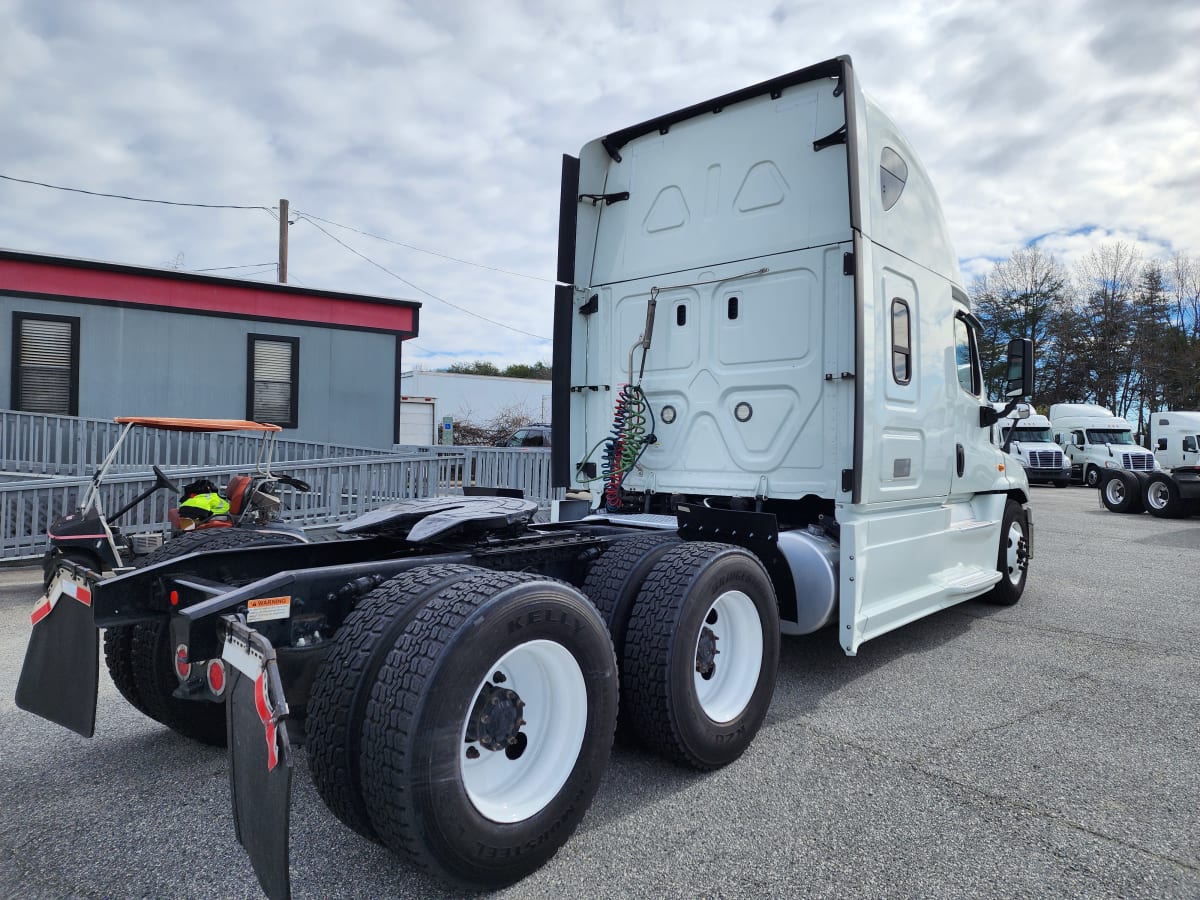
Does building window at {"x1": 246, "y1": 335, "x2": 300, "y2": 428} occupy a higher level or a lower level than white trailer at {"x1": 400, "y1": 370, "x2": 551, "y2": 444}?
lower

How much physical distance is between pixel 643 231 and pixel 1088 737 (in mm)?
3787

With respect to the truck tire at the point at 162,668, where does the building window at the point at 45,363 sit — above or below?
above

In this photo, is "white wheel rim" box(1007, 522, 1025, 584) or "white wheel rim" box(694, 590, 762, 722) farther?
"white wheel rim" box(1007, 522, 1025, 584)

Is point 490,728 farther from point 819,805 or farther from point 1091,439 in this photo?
point 1091,439

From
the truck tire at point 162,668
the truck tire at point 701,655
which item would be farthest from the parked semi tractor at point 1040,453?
the truck tire at point 162,668

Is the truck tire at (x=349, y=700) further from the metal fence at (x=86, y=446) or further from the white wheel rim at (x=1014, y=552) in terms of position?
the metal fence at (x=86, y=446)

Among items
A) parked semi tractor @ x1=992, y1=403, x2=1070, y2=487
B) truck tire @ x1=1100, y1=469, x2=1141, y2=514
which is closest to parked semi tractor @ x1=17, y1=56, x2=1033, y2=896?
truck tire @ x1=1100, y1=469, x2=1141, y2=514

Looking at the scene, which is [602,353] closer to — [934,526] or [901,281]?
[901,281]

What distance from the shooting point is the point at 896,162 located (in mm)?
4668

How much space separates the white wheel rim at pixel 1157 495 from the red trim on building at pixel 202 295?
15.4 m

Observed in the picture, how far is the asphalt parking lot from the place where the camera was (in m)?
2.45

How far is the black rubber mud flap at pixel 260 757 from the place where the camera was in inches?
75.6

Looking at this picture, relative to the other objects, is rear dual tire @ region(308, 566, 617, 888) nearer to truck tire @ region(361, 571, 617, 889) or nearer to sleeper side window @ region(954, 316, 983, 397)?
truck tire @ region(361, 571, 617, 889)

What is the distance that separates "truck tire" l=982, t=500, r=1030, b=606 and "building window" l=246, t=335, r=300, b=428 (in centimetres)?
1135
